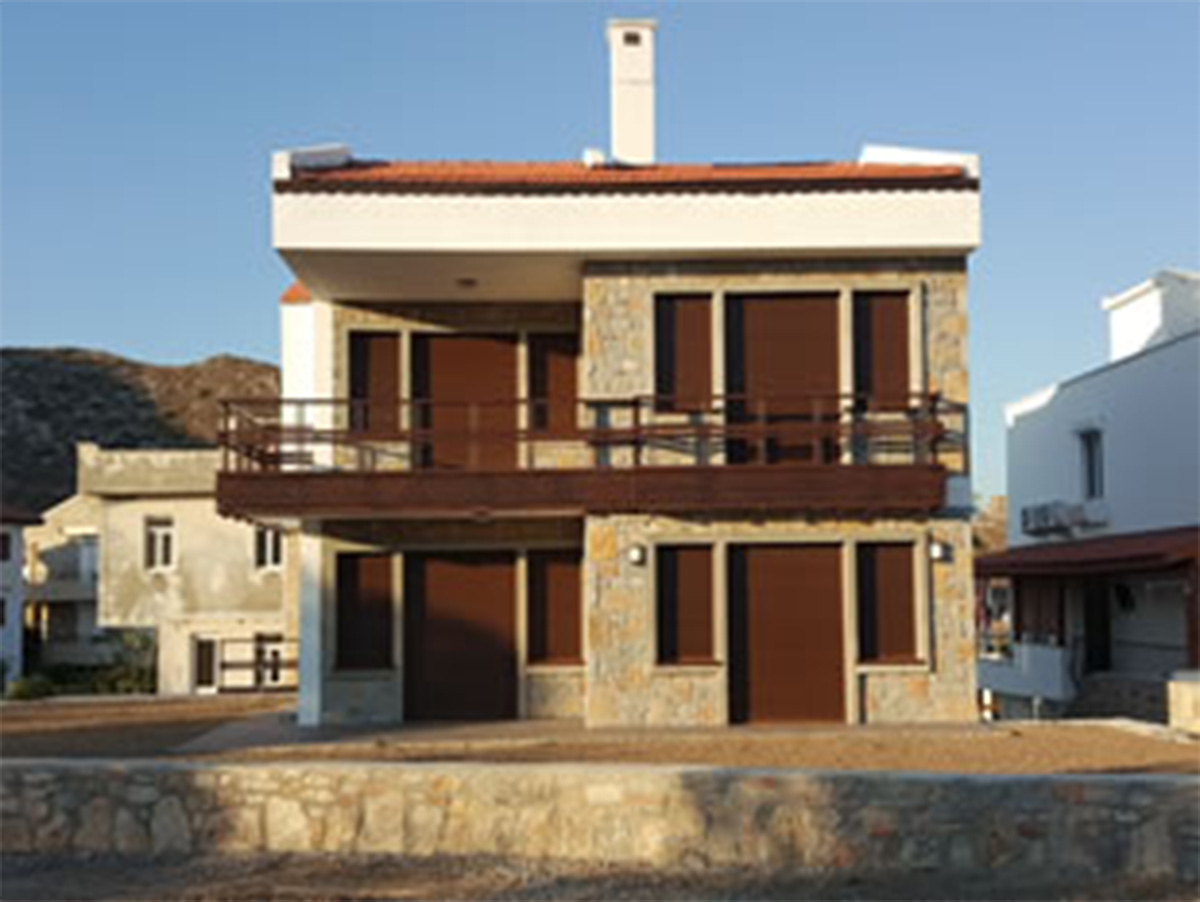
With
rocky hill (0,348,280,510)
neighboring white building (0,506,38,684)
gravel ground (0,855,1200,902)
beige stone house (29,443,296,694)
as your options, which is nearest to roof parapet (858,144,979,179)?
gravel ground (0,855,1200,902)

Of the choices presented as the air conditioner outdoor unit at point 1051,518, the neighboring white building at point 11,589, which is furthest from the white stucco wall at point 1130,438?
the neighboring white building at point 11,589

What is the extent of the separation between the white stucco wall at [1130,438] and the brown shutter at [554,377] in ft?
42.5

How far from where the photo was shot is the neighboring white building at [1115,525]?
2495 cm

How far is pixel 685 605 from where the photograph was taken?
17.3m

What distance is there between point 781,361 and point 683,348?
1266 mm

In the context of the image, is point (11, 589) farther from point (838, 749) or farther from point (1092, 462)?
point (838, 749)

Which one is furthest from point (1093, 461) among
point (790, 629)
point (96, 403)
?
point (96, 403)

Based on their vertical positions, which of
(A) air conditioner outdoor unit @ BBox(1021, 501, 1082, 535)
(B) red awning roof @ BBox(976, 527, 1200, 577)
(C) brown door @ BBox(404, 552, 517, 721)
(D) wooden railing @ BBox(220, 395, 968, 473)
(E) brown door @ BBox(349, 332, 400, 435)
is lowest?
(C) brown door @ BBox(404, 552, 517, 721)

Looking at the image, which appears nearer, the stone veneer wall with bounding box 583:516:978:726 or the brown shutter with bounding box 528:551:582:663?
the stone veneer wall with bounding box 583:516:978:726

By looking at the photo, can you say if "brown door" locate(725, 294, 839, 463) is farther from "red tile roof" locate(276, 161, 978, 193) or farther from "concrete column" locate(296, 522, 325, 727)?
"concrete column" locate(296, 522, 325, 727)

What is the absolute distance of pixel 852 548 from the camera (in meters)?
17.3

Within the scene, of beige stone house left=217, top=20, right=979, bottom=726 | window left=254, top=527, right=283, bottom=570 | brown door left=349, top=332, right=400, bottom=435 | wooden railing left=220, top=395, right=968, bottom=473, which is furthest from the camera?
window left=254, top=527, right=283, bottom=570

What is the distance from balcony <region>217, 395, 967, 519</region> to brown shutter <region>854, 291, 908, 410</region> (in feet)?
1.07

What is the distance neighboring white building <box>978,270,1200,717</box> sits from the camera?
2495 cm
